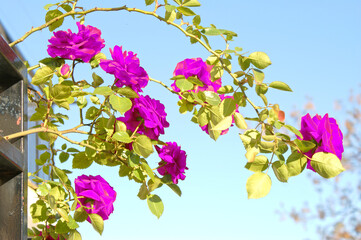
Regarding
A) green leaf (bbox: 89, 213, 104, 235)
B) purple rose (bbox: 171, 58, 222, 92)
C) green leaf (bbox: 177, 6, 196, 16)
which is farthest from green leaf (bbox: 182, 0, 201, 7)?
green leaf (bbox: 89, 213, 104, 235)

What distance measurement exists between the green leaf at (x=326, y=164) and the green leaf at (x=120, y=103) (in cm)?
42

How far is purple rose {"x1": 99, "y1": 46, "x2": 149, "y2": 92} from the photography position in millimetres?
1104

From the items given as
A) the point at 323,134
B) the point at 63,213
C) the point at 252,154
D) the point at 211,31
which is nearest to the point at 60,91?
the point at 63,213

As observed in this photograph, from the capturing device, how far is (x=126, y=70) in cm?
112

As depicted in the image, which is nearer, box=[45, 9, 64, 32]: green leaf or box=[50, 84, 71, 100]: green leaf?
box=[50, 84, 71, 100]: green leaf

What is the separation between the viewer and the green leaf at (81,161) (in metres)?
1.31

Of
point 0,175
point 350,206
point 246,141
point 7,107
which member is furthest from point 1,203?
point 350,206

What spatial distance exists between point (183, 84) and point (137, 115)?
0.46ft

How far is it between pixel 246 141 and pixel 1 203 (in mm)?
578

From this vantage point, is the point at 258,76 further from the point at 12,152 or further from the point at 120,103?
the point at 12,152

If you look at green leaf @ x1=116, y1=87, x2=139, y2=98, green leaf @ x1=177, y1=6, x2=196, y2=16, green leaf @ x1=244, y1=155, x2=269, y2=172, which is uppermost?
green leaf @ x1=177, y1=6, x2=196, y2=16

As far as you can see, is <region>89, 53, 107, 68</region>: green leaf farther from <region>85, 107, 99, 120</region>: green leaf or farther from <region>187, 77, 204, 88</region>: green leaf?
<region>187, 77, 204, 88</region>: green leaf

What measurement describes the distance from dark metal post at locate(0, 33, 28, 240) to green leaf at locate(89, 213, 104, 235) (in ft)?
0.53

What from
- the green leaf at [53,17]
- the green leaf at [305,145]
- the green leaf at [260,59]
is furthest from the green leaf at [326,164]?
the green leaf at [53,17]
